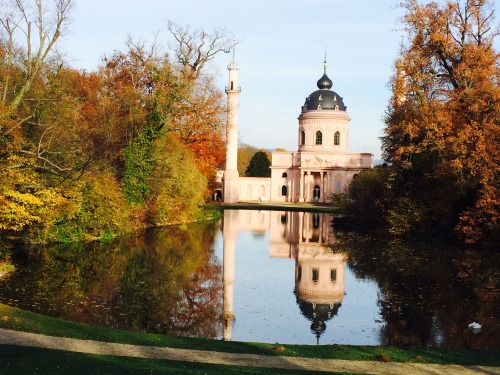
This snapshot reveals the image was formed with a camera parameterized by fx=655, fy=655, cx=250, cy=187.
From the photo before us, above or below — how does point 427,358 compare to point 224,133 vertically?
below

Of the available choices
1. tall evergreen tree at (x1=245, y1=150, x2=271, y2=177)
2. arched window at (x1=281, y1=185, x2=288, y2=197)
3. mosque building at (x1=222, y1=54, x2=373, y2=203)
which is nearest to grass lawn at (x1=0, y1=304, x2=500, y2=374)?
mosque building at (x1=222, y1=54, x2=373, y2=203)

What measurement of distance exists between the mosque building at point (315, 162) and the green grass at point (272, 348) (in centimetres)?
5890

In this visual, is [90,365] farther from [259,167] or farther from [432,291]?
[259,167]

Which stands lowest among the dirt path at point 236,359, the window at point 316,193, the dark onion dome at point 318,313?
the dark onion dome at point 318,313

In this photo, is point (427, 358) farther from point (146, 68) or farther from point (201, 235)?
point (146, 68)

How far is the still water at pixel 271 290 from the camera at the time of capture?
12.8 meters

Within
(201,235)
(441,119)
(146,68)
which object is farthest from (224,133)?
(441,119)

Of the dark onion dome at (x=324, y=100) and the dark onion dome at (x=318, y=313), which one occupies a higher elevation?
the dark onion dome at (x=324, y=100)

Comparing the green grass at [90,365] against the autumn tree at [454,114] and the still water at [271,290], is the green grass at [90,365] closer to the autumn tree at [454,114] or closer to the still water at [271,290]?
the still water at [271,290]

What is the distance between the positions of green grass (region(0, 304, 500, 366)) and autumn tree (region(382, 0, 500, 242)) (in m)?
15.9

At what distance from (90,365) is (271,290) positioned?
8.94 meters

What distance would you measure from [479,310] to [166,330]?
7.11 metres

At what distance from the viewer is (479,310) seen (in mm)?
14680

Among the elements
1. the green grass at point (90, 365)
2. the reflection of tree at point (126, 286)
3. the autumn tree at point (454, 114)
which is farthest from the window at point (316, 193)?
the green grass at point (90, 365)
